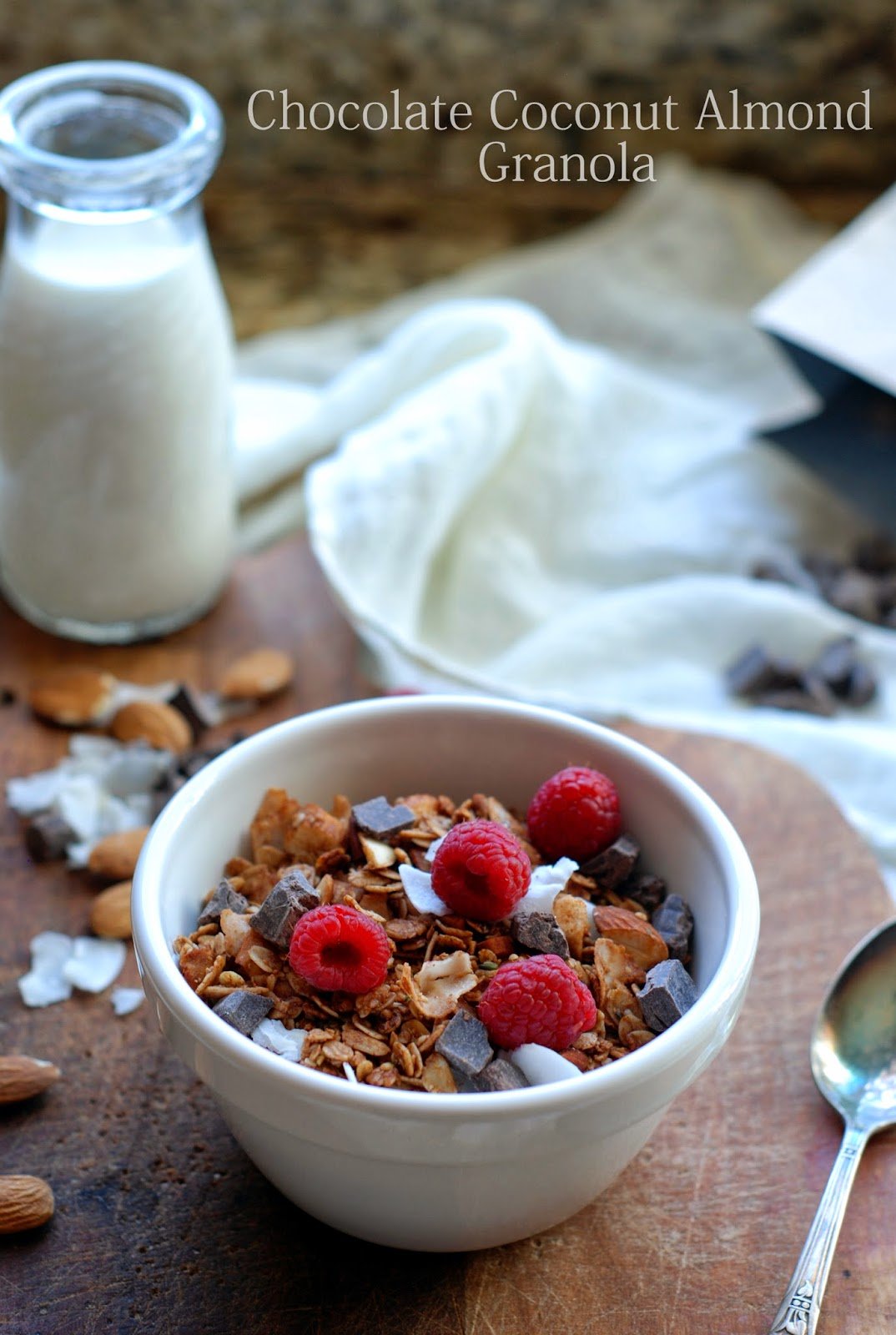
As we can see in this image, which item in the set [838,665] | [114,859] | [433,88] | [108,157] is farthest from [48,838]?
[433,88]

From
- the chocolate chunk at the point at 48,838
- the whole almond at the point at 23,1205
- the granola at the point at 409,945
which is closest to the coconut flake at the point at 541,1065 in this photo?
the granola at the point at 409,945

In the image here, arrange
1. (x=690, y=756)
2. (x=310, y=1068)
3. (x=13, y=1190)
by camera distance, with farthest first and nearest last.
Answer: (x=690, y=756) → (x=13, y=1190) → (x=310, y=1068)

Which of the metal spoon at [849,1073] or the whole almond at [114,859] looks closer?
the metal spoon at [849,1073]

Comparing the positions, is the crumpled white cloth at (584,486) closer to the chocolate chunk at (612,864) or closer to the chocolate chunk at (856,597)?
the chocolate chunk at (856,597)

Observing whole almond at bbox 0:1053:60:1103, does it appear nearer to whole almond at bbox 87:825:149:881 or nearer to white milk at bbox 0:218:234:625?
whole almond at bbox 87:825:149:881

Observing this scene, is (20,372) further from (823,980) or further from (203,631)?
(823,980)

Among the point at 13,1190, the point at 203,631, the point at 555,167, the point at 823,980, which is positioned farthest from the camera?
the point at 555,167

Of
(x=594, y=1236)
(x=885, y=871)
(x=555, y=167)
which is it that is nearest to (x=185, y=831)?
(x=594, y=1236)

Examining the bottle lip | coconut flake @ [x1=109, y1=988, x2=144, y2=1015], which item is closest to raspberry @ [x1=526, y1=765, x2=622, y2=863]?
coconut flake @ [x1=109, y1=988, x2=144, y2=1015]
